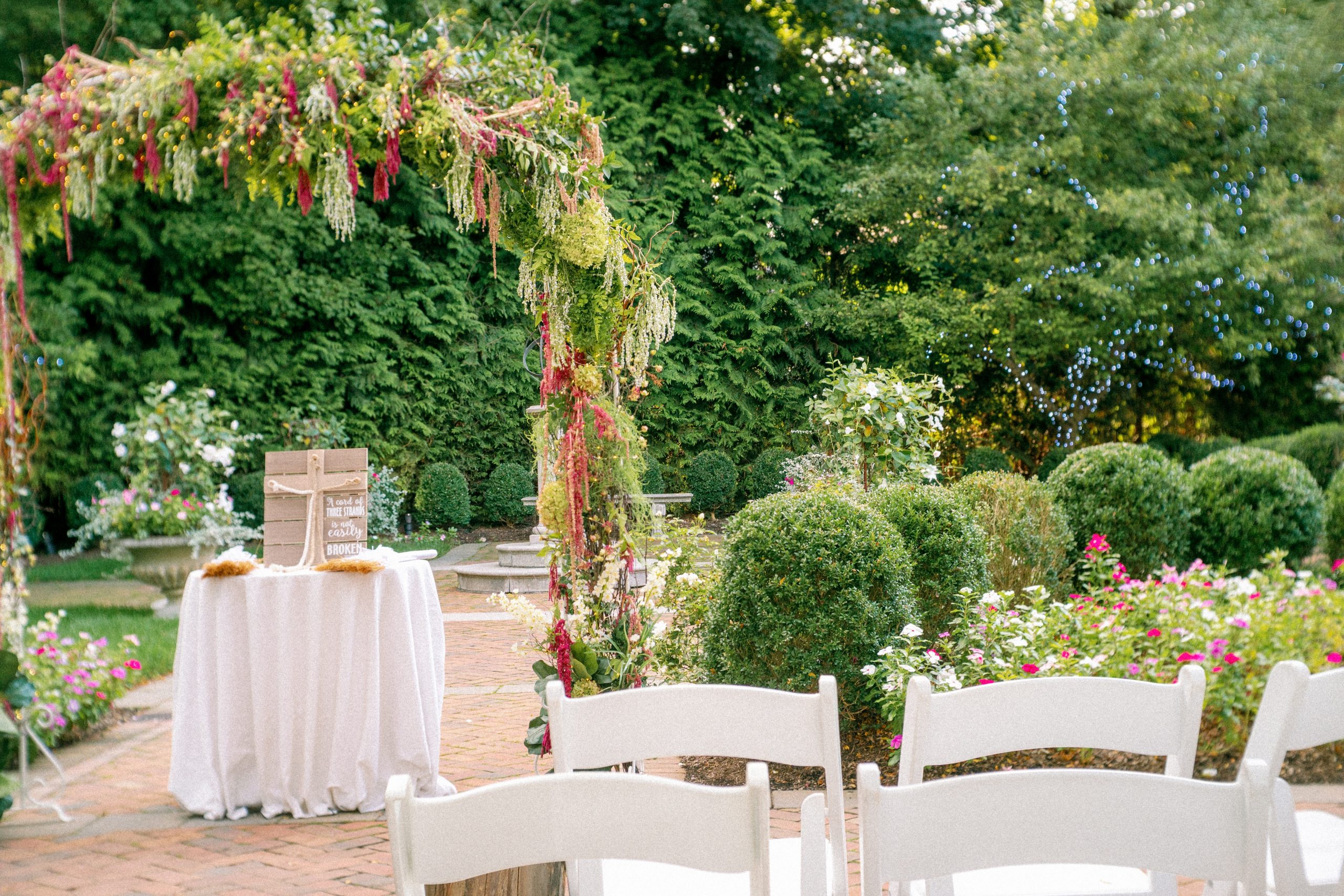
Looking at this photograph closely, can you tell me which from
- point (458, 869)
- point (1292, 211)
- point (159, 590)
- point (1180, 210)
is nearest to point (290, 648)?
point (458, 869)

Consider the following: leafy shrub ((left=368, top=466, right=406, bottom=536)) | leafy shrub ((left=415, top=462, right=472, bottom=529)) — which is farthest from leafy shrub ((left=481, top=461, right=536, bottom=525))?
leafy shrub ((left=368, top=466, right=406, bottom=536))

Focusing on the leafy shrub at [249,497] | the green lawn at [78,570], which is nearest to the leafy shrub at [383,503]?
the leafy shrub at [249,497]

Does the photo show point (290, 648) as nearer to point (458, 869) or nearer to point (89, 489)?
point (458, 869)

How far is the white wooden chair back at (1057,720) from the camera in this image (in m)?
2.05

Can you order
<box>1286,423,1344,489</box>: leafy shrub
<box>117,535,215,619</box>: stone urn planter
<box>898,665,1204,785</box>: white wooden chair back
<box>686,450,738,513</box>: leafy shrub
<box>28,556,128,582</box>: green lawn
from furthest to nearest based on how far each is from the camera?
1. <box>686,450,738,513</box>: leafy shrub
2. <box>1286,423,1344,489</box>: leafy shrub
3. <box>28,556,128,582</box>: green lawn
4. <box>117,535,215,619</box>: stone urn planter
5. <box>898,665,1204,785</box>: white wooden chair back

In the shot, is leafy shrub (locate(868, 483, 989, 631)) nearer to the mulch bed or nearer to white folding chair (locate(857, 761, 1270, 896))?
the mulch bed

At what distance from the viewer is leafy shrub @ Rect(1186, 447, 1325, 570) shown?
27.8ft

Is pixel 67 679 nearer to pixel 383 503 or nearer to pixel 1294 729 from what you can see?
pixel 1294 729

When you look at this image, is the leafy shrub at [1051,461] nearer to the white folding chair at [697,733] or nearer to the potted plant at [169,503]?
the potted plant at [169,503]

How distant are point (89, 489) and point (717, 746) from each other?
1273 centimetres

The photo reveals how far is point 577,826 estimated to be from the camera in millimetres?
1546

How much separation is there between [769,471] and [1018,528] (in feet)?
29.4

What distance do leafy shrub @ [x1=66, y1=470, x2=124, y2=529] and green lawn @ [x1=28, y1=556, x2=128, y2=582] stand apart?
0.58 m

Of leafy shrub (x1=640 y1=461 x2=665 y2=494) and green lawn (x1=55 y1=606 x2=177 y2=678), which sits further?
leafy shrub (x1=640 y1=461 x2=665 y2=494)
